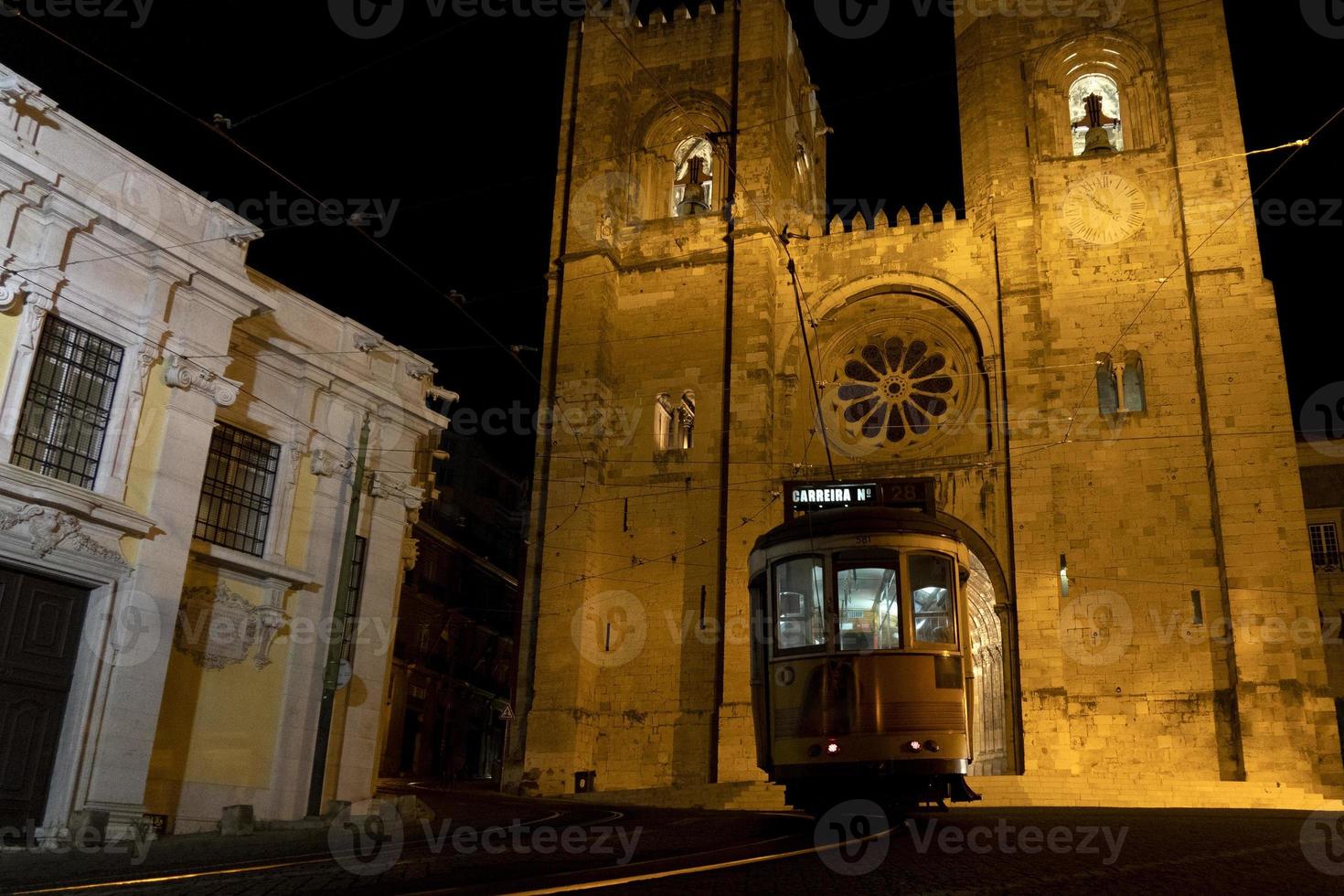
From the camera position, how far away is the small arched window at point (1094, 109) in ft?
80.6

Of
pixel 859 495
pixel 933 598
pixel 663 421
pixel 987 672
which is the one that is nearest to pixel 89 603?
pixel 859 495

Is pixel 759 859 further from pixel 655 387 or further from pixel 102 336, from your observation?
pixel 655 387

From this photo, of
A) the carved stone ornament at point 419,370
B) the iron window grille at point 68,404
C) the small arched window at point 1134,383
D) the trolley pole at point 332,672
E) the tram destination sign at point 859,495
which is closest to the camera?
the iron window grille at point 68,404

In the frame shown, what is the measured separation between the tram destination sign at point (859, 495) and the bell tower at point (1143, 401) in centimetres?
833

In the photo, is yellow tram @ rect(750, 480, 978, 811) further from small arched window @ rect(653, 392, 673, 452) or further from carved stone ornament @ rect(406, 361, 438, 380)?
small arched window @ rect(653, 392, 673, 452)

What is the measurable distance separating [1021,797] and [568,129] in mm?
18716

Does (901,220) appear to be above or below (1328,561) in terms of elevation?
above

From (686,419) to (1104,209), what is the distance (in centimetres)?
964

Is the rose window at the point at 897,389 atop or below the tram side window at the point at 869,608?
atop

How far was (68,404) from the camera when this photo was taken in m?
12.0

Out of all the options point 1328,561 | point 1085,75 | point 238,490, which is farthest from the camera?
point 1328,561

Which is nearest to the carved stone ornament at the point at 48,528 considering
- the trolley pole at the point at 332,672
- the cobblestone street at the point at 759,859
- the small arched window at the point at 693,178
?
the trolley pole at the point at 332,672

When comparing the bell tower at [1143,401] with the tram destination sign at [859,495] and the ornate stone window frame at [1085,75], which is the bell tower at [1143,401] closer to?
the ornate stone window frame at [1085,75]

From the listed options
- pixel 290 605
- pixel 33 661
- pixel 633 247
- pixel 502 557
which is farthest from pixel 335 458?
pixel 502 557
